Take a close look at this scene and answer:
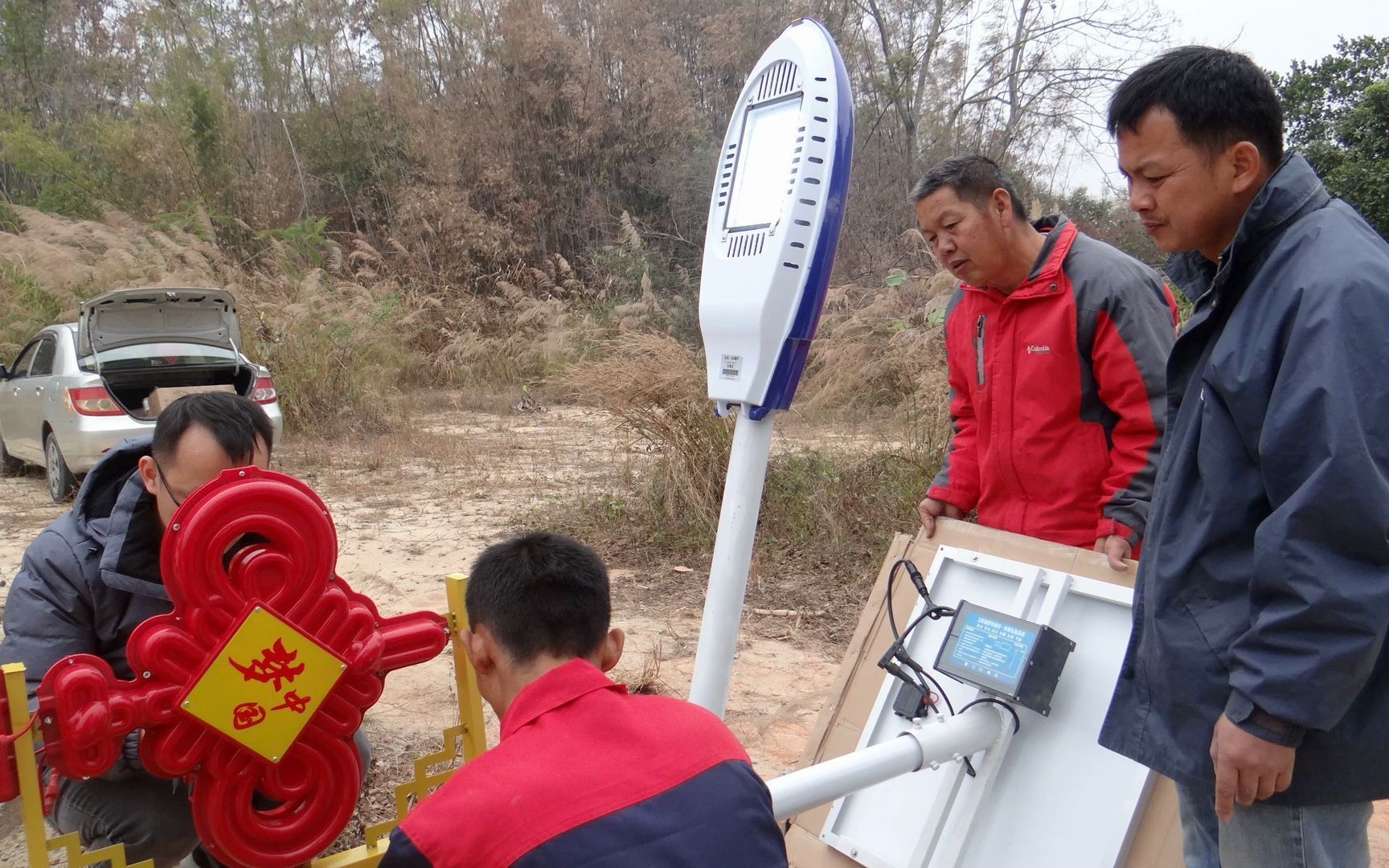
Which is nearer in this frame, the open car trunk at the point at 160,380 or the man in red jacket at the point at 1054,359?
the man in red jacket at the point at 1054,359

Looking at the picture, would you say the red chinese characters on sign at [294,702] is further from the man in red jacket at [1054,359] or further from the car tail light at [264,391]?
the car tail light at [264,391]

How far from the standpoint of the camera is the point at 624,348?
23.0 ft

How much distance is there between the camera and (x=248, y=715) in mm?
2000

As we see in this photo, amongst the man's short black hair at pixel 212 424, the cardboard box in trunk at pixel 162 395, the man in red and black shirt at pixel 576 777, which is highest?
the man's short black hair at pixel 212 424

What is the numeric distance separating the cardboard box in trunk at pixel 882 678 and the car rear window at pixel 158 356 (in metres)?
6.38

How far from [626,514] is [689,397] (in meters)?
0.87

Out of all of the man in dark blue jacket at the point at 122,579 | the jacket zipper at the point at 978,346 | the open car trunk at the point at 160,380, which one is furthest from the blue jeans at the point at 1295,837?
the open car trunk at the point at 160,380

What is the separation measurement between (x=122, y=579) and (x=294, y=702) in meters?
0.52

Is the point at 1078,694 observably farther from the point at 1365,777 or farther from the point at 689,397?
the point at 689,397

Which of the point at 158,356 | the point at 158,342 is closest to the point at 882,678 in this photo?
the point at 158,356

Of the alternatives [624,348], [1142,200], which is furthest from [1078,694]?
[624,348]

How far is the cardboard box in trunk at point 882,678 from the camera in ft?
7.27

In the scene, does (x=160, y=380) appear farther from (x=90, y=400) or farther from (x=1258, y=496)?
(x=1258, y=496)

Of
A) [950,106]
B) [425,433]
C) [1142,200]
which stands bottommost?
[425,433]
